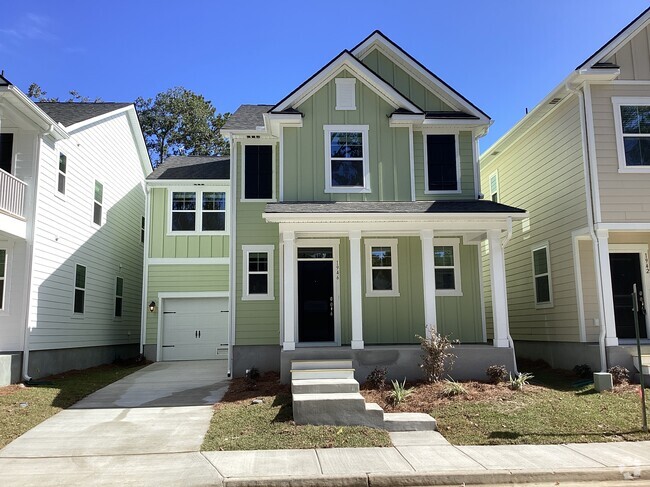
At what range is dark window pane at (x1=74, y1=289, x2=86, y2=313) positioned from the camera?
616 inches

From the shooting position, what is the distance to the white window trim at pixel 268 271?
1416 centimetres

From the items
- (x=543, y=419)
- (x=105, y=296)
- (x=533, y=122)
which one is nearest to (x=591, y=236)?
(x=533, y=122)

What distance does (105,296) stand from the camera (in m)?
18.0

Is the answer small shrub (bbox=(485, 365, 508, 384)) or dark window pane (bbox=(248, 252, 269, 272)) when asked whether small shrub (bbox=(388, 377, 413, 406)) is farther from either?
dark window pane (bbox=(248, 252, 269, 272))

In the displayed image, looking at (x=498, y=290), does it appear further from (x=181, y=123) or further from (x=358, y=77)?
(x=181, y=123)

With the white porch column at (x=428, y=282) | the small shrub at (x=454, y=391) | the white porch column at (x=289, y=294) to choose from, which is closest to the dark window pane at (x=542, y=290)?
the white porch column at (x=428, y=282)

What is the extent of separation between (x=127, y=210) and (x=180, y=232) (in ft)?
10.00

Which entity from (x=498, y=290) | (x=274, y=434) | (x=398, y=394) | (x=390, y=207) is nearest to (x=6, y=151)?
(x=390, y=207)

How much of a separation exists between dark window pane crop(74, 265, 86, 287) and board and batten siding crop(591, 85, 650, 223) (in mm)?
13582

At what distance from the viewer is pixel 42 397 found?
10.9m

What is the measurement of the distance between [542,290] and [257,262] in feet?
24.9

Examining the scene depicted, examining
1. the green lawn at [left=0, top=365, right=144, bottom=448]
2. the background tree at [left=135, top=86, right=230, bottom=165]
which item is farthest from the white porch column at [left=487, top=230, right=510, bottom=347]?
the background tree at [left=135, top=86, right=230, bottom=165]

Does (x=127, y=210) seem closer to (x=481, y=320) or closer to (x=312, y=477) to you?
(x=481, y=320)

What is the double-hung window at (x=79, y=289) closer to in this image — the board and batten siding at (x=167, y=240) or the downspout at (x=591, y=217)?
the board and batten siding at (x=167, y=240)
